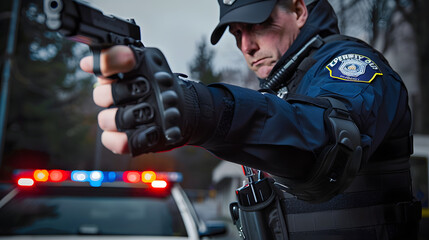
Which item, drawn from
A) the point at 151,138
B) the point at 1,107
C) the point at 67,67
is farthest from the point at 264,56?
the point at 67,67

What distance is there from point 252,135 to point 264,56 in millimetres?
835

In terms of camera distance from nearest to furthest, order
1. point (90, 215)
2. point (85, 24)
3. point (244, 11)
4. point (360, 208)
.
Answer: point (85, 24), point (360, 208), point (244, 11), point (90, 215)

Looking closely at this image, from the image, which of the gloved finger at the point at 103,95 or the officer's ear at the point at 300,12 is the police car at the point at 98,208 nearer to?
the officer's ear at the point at 300,12

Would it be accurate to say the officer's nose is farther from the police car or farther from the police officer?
the police car

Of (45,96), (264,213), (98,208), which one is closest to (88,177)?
(98,208)

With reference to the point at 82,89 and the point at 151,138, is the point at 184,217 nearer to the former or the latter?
the point at 151,138

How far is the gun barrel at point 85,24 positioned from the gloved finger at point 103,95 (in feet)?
0.34

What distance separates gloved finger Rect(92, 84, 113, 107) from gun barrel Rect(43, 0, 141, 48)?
0.10 meters

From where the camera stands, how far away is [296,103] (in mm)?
1237

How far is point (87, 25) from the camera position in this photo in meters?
0.94

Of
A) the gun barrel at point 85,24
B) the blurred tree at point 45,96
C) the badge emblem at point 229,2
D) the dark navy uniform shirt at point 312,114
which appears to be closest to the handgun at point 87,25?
the gun barrel at point 85,24

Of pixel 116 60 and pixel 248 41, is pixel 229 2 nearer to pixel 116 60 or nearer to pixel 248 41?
pixel 248 41

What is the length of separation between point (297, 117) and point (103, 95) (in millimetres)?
523

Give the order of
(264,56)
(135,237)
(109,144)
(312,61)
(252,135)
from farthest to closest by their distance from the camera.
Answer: (135,237)
(264,56)
(312,61)
(252,135)
(109,144)
